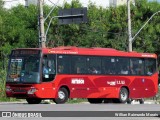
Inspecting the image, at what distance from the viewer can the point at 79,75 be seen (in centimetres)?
3412

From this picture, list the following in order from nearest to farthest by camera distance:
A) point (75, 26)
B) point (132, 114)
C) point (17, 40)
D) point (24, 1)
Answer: point (132, 114) < point (75, 26) < point (17, 40) < point (24, 1)

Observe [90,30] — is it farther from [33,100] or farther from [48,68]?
[48,68]

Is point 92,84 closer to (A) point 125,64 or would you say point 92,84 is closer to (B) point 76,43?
(A) point 125,64

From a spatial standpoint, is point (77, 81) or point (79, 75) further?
point (79, 75)

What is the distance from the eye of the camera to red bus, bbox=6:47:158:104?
32.1 metres

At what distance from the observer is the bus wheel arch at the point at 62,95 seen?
108 feet

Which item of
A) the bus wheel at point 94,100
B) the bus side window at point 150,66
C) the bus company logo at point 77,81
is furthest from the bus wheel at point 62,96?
the bus side window at point 150,66

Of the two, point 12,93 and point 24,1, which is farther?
point 24,1

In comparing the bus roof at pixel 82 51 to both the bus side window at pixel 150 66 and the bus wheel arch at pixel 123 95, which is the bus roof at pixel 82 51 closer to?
the bus side window at pixel 150 66

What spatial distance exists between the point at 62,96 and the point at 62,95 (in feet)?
0.35

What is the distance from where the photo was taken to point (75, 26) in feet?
211

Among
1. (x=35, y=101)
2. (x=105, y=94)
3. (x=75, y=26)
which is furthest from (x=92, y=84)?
(x=75, y=26)

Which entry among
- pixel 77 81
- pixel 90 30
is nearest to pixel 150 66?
pixel 77 81

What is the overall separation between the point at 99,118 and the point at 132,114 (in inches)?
→ 43.6
